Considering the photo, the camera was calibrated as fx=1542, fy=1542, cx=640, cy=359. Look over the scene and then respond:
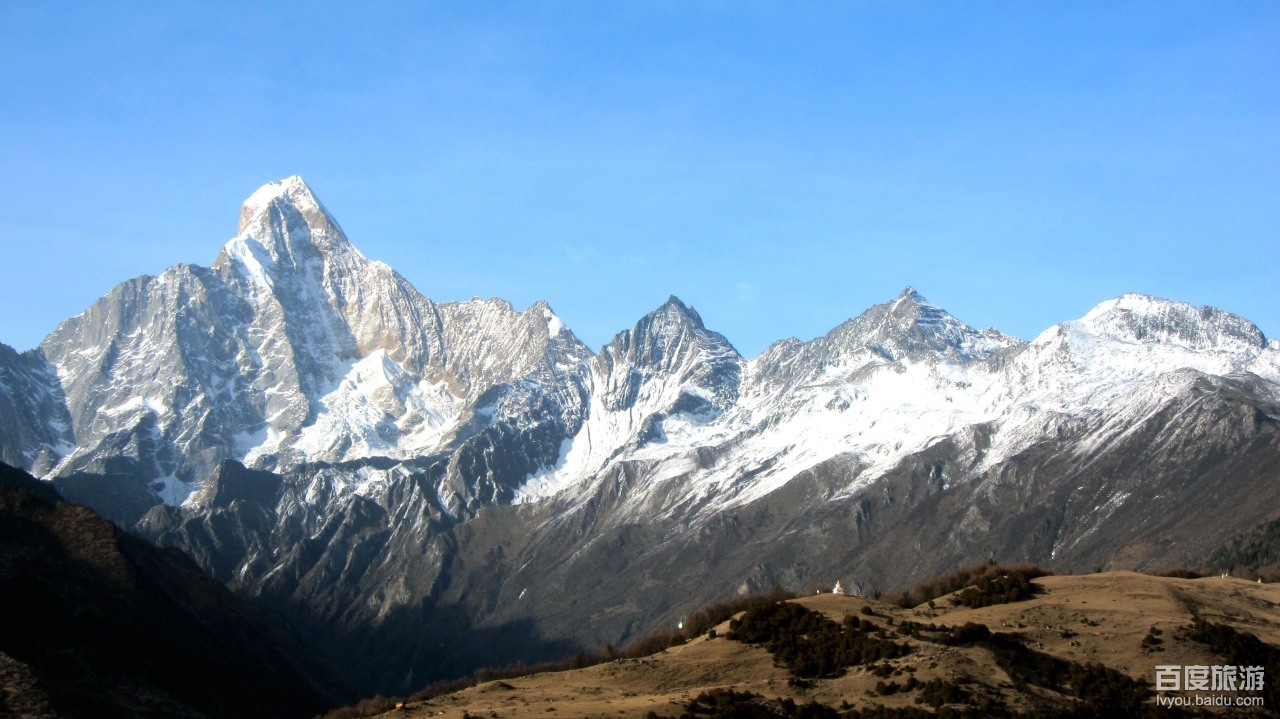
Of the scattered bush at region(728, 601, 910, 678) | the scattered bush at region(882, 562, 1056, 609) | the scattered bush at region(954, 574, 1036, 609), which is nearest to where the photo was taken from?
the scattered bush at region(728, 601, 910, 678)

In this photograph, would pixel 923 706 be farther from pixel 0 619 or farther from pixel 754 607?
pixel 0 619

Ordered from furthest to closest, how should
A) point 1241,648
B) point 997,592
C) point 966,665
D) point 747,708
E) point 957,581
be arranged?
point 957,581
point 997,592
point 1241,648
point 966,665
point 747,708

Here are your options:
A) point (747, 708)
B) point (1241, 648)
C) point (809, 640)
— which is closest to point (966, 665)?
point (809, 640)

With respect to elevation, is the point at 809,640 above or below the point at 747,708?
above

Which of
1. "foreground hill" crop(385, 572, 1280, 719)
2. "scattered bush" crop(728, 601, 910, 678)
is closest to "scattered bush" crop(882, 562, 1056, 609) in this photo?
"foreground hill" crop(385, 572, 1280, 719)

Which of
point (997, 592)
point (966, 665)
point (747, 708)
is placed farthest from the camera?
point (997, 592)

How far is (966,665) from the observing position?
129m

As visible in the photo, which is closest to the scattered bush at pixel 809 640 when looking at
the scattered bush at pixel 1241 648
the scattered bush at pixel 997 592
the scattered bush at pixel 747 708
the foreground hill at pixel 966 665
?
the foreground hill at pixel 966 665

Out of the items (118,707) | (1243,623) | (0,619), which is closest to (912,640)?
(1243,623)

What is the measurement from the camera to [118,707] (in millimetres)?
191125

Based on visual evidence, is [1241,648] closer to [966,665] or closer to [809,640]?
[966,665]

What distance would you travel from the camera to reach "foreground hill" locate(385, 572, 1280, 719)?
12312 cm

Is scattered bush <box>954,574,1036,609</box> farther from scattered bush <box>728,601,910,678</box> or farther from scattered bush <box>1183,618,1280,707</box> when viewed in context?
scattered bush <box>1183,618,1280,707</box>

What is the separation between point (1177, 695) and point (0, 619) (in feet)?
481
